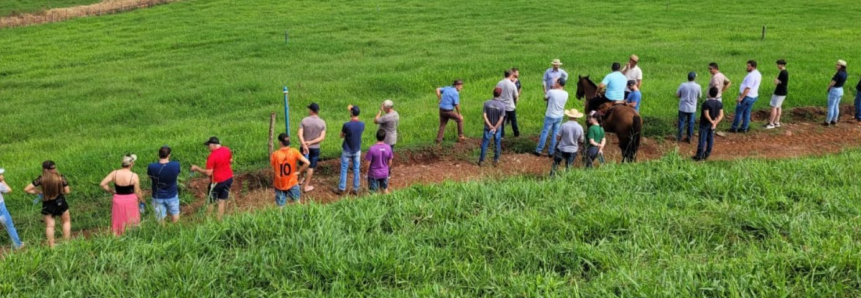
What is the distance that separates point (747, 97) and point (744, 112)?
0.61 meters

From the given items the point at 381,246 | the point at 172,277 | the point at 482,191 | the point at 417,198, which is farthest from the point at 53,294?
the point at 482,191

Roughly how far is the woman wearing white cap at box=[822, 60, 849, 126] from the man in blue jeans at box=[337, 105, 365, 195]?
10863mm

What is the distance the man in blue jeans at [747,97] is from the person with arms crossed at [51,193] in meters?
13.1

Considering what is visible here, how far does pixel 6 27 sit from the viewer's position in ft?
117

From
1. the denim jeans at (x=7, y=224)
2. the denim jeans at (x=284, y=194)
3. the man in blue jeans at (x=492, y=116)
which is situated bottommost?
the denim jeans at (x=7, y=224)

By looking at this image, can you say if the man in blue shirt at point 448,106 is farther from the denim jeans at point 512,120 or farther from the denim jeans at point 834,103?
the denim jeans at point 834,103

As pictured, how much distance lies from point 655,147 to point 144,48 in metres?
22.4

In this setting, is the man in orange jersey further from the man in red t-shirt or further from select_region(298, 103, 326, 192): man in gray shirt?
select_region(298, 103, 326, 192): man in gray shirt

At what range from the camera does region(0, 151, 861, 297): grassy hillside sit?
5332 millimetres

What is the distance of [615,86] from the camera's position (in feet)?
44.7

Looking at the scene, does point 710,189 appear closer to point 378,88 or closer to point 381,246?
point 381,246

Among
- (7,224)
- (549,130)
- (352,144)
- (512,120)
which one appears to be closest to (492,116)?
(549,130)

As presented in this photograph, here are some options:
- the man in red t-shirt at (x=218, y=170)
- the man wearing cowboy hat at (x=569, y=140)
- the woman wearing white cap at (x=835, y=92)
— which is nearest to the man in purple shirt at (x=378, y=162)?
the man in red t-shirt at (x=218, y=170)

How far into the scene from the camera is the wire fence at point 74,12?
36781 mm
